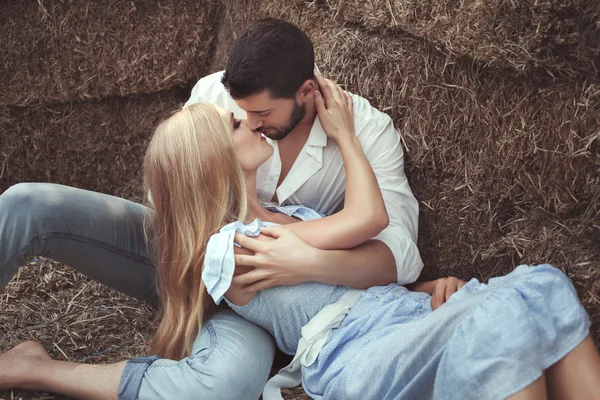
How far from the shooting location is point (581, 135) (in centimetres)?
193

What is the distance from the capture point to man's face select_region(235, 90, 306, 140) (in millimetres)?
2199

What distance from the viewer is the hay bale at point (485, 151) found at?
197 cm

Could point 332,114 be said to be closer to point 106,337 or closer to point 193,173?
point 193,173

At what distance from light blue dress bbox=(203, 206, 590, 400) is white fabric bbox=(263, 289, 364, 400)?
0.06ft

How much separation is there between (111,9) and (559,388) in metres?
2.14

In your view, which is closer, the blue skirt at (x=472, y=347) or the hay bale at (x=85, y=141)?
the blue skirt at (x=472, y=347)

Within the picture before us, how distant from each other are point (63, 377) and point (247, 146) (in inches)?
30.9

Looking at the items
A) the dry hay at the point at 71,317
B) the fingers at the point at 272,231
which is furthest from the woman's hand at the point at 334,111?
the dry hay at the point at 71,317

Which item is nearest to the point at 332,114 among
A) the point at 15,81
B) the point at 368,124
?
the point at 368,124

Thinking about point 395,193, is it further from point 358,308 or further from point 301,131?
point 358,308

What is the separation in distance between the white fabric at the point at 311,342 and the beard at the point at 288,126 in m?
0.56

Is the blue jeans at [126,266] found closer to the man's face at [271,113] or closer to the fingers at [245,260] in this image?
the fingers at [245,260]

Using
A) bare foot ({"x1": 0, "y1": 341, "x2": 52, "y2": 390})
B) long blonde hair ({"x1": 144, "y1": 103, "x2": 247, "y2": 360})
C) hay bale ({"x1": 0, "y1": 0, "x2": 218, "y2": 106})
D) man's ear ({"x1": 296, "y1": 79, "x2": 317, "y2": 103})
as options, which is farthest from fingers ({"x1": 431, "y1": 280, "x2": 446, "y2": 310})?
hay bale ({"x1": 0, "y1": 0, "x2": 218, "y2": 106})

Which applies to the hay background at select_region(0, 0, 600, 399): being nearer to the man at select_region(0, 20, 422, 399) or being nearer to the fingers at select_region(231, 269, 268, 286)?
the man at select_region(0, 20, 422, 399)
